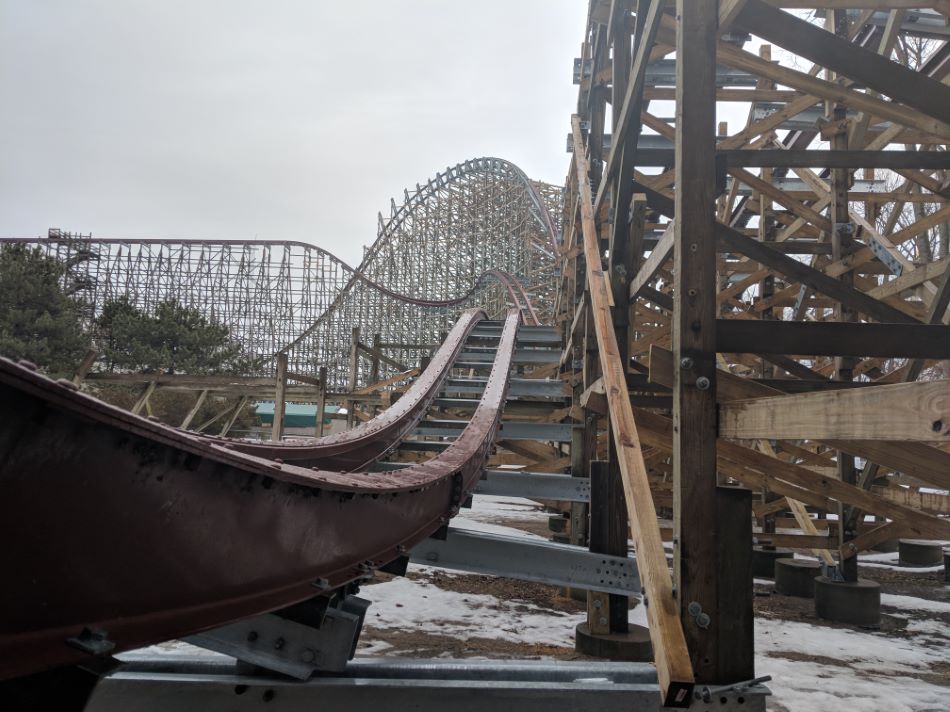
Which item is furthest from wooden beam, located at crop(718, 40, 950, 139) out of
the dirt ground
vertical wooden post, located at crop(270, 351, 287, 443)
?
vertical wooden post, located at crop(270, 351, 287, 443)

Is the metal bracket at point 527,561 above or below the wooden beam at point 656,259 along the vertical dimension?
below

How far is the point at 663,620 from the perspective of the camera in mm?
1912

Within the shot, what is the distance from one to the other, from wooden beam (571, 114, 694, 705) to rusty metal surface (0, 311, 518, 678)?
0.96 metres

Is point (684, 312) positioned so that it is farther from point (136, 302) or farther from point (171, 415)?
point (136, 302)

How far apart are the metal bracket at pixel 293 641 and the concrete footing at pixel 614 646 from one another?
2261mm

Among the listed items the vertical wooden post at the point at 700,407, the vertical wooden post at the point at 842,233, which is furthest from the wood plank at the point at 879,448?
the vertical wooden post at the point at 842,233

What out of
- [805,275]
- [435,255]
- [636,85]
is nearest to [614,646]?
[805,275]

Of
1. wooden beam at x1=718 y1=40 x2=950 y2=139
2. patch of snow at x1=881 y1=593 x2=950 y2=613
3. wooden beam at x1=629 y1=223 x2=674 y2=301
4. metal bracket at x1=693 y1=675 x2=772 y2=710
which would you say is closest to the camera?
metal bracket at x1=693 y1=675 x2=772 y2=710

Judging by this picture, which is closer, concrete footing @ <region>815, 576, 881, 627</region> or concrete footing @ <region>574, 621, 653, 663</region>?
concrete footing @ <region>574, 621, 653, 663</region>

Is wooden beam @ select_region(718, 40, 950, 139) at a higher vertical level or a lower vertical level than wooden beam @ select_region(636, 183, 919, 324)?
higher

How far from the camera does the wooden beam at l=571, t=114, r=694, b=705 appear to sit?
1.80 m

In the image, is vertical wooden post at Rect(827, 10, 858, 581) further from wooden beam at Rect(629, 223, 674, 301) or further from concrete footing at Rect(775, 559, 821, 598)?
wooden beam at Rect(629, 223, 674, 301)

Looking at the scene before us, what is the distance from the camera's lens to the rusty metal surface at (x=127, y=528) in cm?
87

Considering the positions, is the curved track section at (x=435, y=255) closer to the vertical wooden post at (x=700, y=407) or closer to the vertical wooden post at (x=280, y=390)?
the vertical wooden post at (x=280, y=390)
